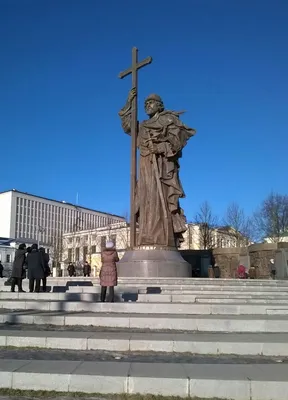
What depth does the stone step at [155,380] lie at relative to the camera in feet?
18.1

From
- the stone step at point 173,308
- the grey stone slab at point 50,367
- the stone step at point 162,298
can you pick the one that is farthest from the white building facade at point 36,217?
the grey stone slab at point 50,367

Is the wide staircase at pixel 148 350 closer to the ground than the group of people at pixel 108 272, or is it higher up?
closer to the ground

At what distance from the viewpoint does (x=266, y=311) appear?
36.2 ft

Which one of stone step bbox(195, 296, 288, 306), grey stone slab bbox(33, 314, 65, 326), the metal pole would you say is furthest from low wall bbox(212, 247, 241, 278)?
grey stone slab bbox(33, 314, 65, 326)

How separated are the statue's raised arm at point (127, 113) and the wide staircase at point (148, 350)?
12349 mm

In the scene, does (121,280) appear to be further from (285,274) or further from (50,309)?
(285,274)

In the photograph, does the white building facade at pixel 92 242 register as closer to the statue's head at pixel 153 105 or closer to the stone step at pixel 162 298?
the statue's head at pixel 153 105

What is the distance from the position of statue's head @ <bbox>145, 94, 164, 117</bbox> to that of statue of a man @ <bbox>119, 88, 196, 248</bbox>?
0.11 metres

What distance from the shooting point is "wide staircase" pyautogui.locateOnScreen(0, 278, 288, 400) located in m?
5.60

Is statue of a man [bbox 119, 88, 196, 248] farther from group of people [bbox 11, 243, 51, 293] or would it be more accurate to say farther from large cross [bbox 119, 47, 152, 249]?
group of people [bbox 11, 243, 51, 293]

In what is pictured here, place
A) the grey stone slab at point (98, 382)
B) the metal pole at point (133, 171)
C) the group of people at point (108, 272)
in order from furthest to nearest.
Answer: the metal pole at point (133, 171) → the group of people at point (108, 272) → the grey stone slab at point (98, 382)

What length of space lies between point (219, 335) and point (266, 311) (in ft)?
10.2

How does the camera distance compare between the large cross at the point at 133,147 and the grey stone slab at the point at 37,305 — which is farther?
the large cross at the point at 133,147

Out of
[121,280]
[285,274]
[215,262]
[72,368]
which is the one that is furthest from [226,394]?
[215,262]
